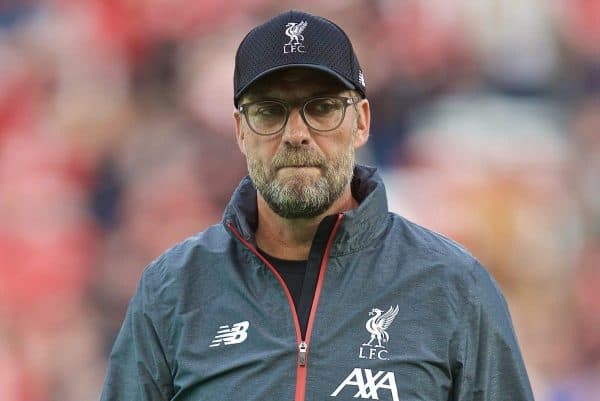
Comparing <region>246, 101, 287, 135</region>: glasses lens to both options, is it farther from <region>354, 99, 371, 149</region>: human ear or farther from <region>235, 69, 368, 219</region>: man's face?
<region>354, 99, 371, 149</region>: human ear

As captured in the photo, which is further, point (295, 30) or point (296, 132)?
point (295, 30)

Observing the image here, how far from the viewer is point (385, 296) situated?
6.54 feet

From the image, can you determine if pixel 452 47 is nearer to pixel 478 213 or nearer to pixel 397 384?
pixel 478 213

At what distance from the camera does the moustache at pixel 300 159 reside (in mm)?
2031

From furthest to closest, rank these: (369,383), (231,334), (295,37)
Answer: (295,37)
(231,334)
(369,383)

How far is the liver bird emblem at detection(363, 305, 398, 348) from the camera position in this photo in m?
1.94

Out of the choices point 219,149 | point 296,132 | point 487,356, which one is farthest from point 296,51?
point 219,149

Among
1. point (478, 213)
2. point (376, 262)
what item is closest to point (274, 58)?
point (376, 262)

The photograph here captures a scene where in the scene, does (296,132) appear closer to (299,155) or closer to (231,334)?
(299,155)

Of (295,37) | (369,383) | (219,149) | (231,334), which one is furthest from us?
(219,149)

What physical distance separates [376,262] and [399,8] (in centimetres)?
244

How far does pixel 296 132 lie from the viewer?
202 centimetres

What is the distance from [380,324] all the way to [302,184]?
1.02ft

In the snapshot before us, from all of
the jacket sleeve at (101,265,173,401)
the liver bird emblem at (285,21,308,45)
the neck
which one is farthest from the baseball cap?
the jacket sleeve at (101,265,173,401)
